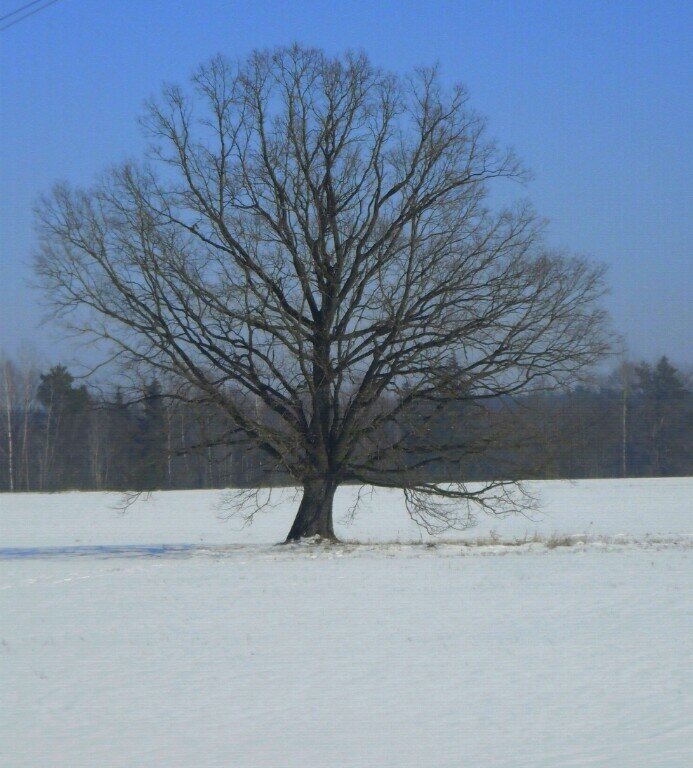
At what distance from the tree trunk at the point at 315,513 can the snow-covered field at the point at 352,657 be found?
3.50ft

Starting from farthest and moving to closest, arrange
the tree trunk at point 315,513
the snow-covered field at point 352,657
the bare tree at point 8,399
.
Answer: the bare tree at point 8,399, the tree trunk at point 315,513, the snow-covered field at point 352,657

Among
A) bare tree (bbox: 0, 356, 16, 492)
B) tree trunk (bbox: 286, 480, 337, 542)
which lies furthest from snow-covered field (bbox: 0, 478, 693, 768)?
bare tree (bbox: 0, 356, 16, 492)

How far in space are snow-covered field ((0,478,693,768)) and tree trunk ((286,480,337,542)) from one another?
107cm

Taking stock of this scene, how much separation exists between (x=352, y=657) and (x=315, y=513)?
1191 centimetres

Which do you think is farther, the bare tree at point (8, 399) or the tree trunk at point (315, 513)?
the bare tree at point (8, 399)

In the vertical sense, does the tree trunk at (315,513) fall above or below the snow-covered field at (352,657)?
above

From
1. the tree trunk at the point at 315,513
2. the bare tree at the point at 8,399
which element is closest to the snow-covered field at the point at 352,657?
the tree trunk at the point at 315,513

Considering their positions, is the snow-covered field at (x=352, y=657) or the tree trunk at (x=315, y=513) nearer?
the snow-covered field at (x=352, y=657)

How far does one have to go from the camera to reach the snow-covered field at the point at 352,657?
26.5 feet

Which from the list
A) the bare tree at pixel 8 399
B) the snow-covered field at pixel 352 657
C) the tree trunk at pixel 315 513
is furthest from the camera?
the bare tree at pixel 8 399

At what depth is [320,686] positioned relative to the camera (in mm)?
10242

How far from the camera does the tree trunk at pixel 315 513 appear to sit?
23344mm

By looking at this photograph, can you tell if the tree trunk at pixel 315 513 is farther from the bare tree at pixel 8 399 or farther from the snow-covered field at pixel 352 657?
the bare tree at pixel 8 399

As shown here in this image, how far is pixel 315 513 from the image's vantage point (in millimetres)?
23547
